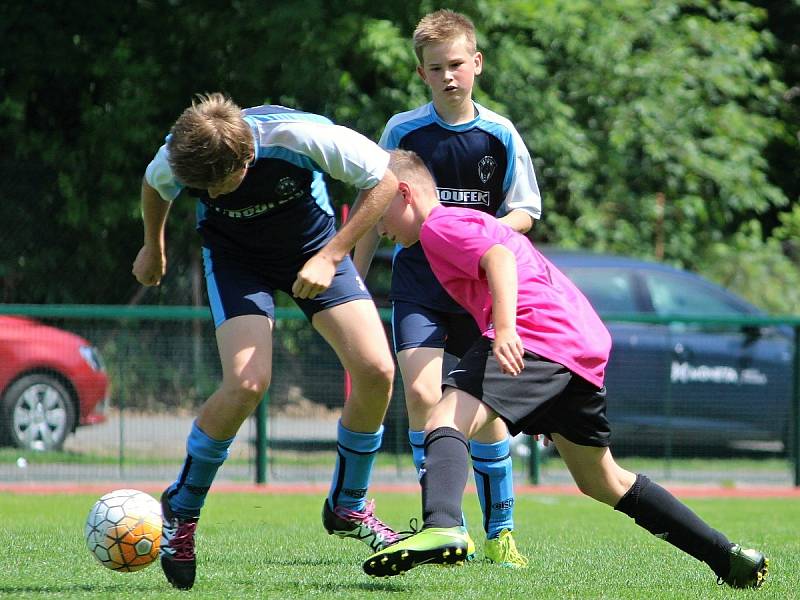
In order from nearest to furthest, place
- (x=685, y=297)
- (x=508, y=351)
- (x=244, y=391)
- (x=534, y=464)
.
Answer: (x=508, y=351) → (x=244, y=391) → (x=534, y=464) → (x=685, y=297)

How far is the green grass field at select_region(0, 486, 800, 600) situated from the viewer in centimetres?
465

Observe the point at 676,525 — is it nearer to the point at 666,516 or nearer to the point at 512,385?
the point at 666,516

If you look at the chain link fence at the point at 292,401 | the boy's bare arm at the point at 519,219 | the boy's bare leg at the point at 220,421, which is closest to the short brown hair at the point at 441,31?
the boy's bare arm at the point at 519,219

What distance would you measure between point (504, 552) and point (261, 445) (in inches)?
213

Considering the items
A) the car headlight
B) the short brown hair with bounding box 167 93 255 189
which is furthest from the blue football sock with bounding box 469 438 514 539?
the car headlight

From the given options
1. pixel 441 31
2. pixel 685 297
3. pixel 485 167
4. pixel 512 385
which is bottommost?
pixel 685 297

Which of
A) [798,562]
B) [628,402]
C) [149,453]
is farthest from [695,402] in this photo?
[798,562]

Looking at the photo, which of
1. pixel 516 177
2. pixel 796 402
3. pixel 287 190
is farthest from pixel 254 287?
pixel 796 402

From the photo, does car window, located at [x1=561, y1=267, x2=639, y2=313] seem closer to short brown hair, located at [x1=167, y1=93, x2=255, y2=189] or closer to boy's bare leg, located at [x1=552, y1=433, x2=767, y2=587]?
boy's bare leg, located at [x1=552, y1=433, x2=767, y2=587]

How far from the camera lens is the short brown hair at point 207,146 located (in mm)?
4477

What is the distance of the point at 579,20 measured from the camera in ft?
50.5

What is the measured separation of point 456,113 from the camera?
5.96 meters

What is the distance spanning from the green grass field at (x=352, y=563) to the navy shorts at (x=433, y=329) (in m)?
0.95

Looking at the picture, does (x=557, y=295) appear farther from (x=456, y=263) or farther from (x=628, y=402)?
(x=628, y=402)
